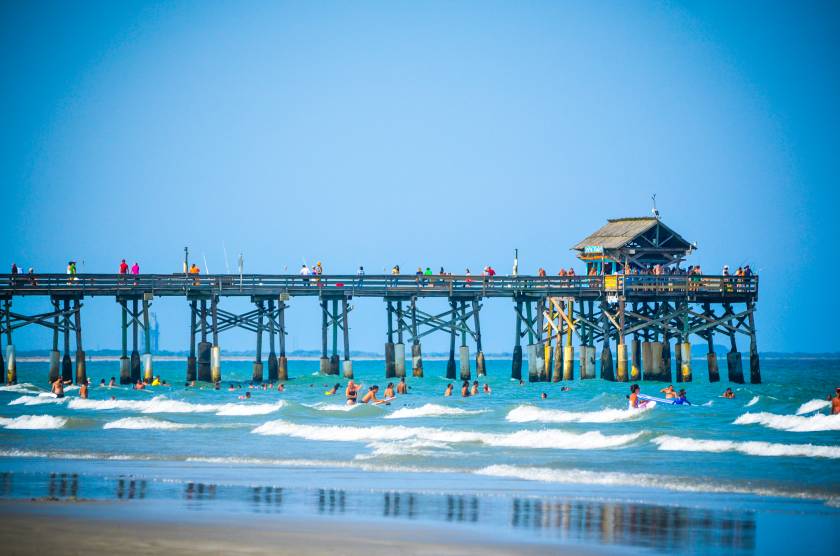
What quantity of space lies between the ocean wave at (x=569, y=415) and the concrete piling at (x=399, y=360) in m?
12.0

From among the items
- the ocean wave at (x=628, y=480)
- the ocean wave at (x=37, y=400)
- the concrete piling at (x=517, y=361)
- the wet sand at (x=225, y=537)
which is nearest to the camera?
the wet sand at (x=225, y=537)

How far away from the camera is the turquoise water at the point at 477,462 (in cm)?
1684

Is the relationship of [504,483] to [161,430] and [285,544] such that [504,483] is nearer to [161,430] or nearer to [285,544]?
[285,544]

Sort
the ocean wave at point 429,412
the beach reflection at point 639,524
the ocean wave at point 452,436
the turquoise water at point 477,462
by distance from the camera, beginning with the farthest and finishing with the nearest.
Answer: the ocean wave at point 429,412
the ocean wave at point 452,436
the turquoise water at point 477,462
the beach reflection at point 639,524

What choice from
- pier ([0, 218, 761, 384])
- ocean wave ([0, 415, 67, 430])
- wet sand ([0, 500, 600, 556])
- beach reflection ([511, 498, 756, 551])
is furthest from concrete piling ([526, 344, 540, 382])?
wet sand ([0, 500, 600, 556])

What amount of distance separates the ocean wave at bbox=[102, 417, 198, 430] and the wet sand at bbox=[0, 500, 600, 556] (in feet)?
49.4

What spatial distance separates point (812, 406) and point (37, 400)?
2562 centimetres

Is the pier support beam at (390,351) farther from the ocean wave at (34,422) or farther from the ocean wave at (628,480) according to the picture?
the ocean wave at (628,480)

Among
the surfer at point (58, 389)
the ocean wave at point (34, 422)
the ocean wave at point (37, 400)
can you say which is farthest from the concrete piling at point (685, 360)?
the ocean wave at point (34, 422)

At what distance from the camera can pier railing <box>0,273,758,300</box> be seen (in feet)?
150

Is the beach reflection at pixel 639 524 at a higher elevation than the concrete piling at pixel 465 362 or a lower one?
lower

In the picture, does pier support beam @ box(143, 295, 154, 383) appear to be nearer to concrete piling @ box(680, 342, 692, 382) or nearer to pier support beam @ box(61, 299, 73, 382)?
pier support beam @ box(61, 299, 73, 382)

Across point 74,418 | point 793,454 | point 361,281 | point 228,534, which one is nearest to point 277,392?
point 361,281

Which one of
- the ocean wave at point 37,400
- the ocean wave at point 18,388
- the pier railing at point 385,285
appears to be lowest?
A: the ocean wave at point 37,400
